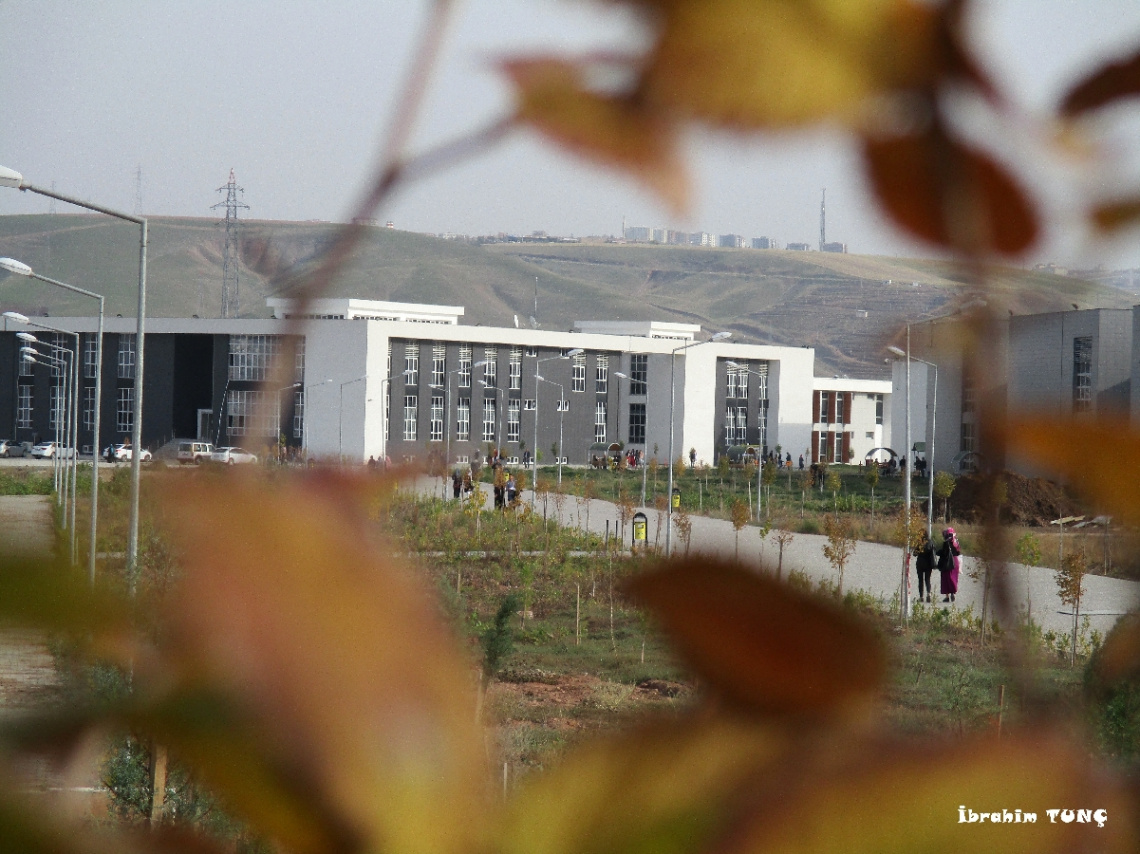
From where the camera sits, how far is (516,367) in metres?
0.24

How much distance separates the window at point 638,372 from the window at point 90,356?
0.40 ft

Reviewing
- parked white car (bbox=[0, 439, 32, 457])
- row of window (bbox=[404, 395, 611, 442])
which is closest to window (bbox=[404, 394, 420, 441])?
row of window (bbox=[404, 395, 611, 442])

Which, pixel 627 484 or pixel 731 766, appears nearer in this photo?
pixel 731 766

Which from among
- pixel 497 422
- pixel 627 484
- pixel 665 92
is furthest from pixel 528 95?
pixel 627 484

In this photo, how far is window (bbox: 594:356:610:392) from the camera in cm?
25

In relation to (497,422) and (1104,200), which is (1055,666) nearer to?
(1104,200)

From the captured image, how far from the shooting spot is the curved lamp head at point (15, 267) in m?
0.16

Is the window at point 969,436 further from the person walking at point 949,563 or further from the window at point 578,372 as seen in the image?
the window at point 578,372

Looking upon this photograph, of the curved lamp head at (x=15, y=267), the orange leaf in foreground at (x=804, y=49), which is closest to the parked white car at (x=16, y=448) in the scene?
the curved lamp head at (x=15, y=267)

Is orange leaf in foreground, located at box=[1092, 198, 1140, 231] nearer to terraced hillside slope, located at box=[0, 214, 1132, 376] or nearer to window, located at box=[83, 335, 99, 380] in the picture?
terraced hillside slope, located at box=[0, 214, 1132, 376]

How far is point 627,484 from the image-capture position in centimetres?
43

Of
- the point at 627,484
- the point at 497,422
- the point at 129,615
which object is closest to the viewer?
the point at 129,615

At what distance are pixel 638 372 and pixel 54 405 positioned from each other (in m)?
0.16

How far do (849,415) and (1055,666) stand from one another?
15 cm
